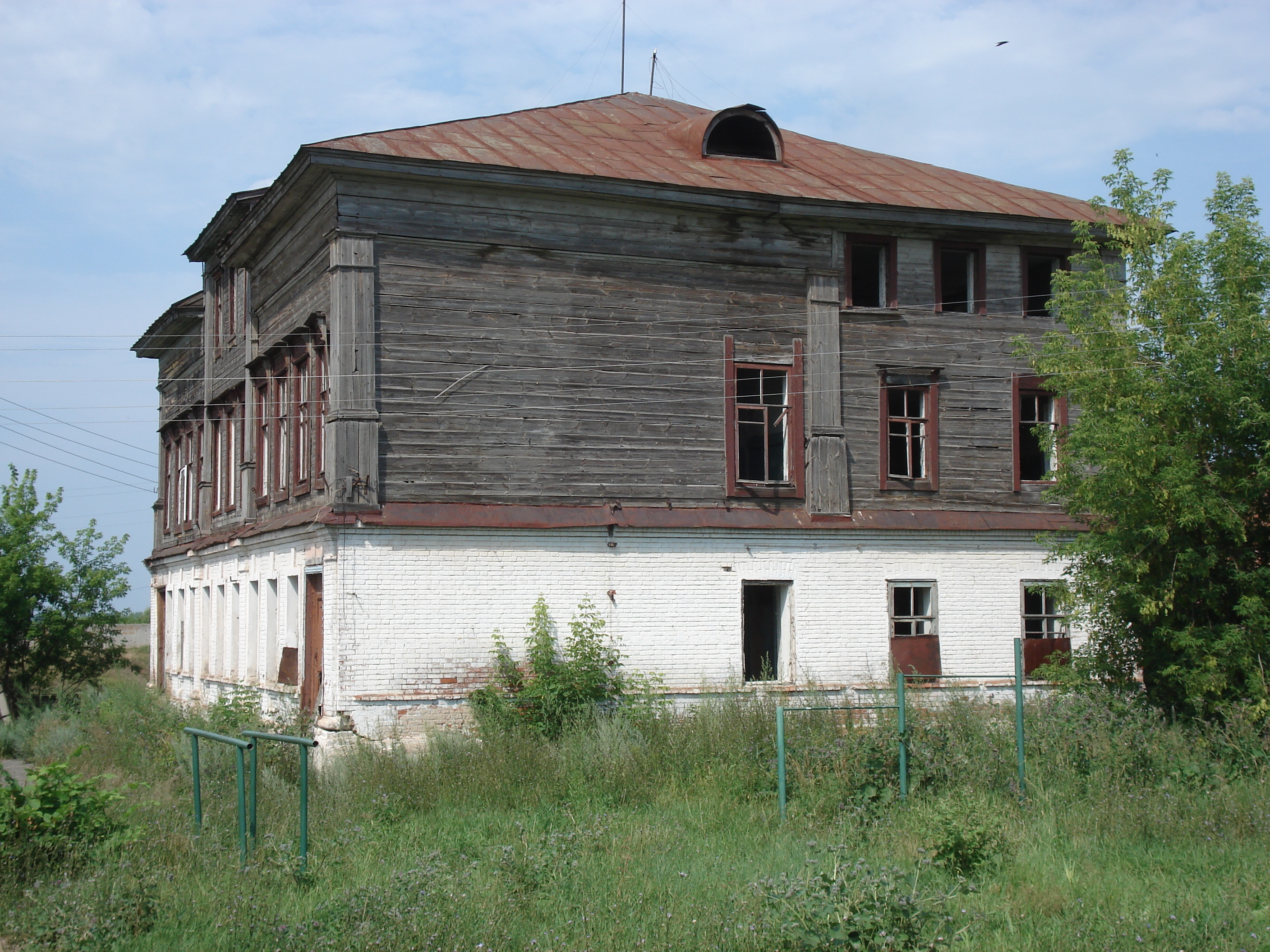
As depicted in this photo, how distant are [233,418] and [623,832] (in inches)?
598

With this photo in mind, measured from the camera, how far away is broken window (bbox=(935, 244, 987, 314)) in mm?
19781

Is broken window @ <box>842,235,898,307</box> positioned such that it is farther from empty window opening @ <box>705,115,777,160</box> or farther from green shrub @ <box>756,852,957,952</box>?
green shrub @ <box>756,852,957,952</box>

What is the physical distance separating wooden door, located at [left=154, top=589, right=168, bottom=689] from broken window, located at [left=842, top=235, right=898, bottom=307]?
1801cm

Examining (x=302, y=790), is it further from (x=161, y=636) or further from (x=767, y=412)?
(x=161, y=636)

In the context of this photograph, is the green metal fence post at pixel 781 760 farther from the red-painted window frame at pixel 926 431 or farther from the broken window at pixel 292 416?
the broken window at pixel 292 416

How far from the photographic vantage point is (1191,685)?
13.1 meters

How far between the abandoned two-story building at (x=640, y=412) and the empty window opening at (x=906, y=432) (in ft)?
0.18

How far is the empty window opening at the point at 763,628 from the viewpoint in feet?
59.7

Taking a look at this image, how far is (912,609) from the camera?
18.7 m

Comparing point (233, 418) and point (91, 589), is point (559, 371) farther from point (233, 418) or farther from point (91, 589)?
point (91, 589)

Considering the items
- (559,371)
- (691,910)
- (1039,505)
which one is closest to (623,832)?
(691,910)

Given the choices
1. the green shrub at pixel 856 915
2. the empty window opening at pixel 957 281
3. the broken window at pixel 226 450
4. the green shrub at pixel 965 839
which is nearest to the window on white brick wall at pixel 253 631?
the broken window at pixel 226 450

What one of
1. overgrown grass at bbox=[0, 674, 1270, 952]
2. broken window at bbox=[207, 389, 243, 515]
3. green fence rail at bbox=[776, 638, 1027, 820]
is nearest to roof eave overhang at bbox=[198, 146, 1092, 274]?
broken window at bbox=[207, 389, 243, 515]

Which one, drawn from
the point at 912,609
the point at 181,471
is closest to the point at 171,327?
the point at 181,471
